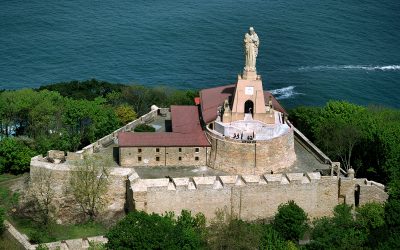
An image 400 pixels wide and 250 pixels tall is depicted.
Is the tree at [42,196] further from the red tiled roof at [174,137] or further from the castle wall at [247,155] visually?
the castle wall at [247,155]

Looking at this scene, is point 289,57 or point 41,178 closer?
point 41,178

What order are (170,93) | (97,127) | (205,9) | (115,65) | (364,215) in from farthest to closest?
(205,9) → (115,65) → (170,93) → (97,127) → (364,215)

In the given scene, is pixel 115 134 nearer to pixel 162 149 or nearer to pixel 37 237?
pixel 162 149

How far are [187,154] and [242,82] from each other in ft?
29.3

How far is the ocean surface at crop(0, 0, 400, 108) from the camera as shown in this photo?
379 feet

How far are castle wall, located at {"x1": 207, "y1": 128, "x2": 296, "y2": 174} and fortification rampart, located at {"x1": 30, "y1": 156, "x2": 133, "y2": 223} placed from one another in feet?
28.8

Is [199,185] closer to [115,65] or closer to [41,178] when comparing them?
[41,178]

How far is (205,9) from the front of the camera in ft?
472

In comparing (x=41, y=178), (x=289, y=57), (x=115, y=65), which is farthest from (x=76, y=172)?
(x=289, y=57)

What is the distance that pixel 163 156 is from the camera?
2542 inches

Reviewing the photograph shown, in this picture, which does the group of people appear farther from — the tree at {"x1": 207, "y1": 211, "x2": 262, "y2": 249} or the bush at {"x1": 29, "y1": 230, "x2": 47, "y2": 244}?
the bush at {"x1": 29, "y1": 230, "x2": 47, "y2": 244}

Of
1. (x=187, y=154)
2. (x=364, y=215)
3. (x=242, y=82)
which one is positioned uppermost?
(x=242, y=82)

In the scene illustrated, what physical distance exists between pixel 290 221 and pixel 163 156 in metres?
13.7

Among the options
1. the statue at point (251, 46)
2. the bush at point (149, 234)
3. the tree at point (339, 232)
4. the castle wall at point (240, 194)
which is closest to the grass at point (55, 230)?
the castle wall at point (240, 194)
